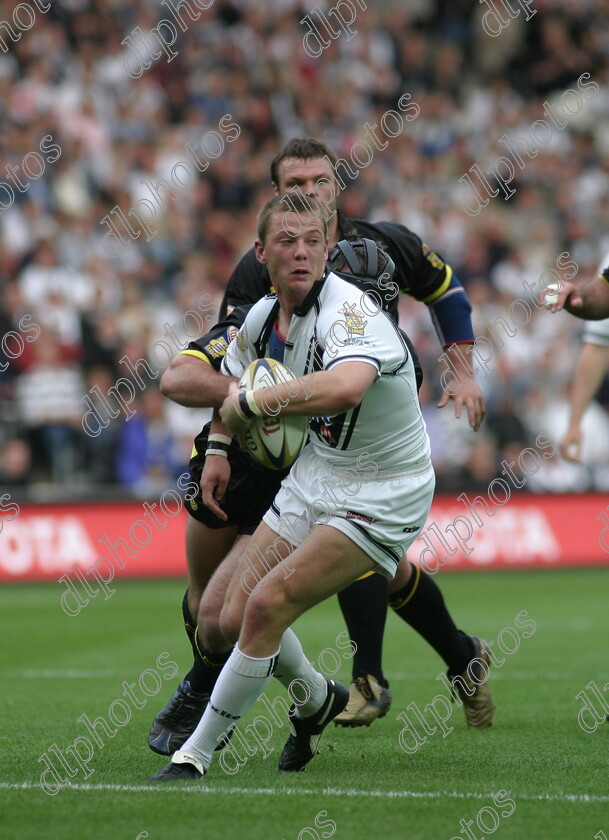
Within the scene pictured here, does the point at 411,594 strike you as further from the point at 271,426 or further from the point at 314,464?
the point at 271,426

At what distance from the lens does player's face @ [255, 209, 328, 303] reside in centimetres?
486

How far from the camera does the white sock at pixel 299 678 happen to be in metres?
5.29

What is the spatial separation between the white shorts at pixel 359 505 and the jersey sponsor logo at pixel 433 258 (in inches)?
60.2

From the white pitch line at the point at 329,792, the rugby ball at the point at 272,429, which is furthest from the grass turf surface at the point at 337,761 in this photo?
the rugby ball at the point at 272,429

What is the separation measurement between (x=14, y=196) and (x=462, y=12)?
32.2ft

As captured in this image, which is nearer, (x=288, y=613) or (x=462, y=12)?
(x=288, y=613)

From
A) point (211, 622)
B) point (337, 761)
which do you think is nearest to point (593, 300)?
point (211, 622)

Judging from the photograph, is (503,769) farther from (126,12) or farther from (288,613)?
(126,12)

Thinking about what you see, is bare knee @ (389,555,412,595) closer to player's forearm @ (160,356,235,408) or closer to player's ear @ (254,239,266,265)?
player's forearm @ (160,356,235,408)

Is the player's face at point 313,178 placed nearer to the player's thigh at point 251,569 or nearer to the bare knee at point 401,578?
the player's thigh at point 251,569

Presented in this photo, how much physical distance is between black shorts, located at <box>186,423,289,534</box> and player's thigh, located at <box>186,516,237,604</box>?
1.7 inches

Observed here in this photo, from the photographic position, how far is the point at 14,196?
53.4 ft

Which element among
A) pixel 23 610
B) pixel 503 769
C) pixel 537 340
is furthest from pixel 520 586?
pixel 503 769

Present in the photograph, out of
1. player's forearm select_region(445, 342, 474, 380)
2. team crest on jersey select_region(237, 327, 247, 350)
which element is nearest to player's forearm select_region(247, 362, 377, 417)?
team crest on jersey select_region(237, 327, 247, 350)
